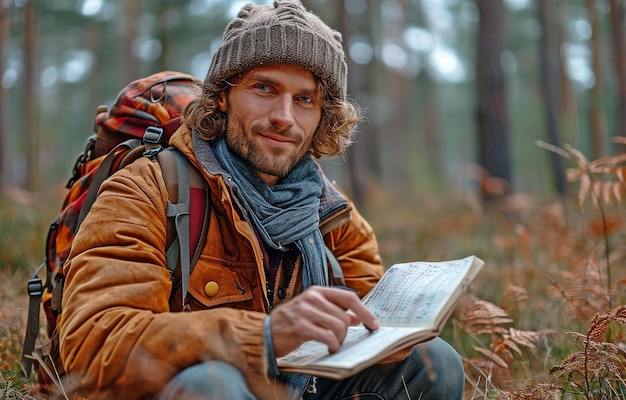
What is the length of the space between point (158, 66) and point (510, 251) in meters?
11.4

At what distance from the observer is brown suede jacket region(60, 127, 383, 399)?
68.8 inches

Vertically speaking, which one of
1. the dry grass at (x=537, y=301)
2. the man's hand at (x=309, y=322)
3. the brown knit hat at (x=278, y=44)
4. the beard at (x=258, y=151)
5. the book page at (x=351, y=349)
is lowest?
the dry grass at (x=537, y=301)

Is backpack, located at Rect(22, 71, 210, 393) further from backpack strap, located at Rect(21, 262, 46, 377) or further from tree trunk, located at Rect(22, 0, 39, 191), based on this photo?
tree trunk, located at Rect(22, 0, 39, 191)

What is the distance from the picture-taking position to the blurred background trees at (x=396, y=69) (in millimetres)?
9609

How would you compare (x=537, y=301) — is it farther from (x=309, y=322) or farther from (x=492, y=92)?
(x=492, y=92)

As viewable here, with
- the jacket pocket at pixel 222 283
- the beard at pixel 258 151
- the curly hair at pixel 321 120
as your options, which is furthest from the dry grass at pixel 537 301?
the beard at pixel 258 151

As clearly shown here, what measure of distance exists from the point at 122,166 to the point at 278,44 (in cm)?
81

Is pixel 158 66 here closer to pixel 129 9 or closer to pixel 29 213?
pixel 129 9

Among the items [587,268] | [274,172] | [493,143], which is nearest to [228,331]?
[274,172]

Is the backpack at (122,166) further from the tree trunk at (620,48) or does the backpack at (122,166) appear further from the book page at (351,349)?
the tree trunk at (620,48)

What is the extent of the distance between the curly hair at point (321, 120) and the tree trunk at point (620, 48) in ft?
26.6

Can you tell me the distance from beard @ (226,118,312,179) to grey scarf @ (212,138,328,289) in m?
0.03

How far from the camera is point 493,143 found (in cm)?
969

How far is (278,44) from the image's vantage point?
2.56m
